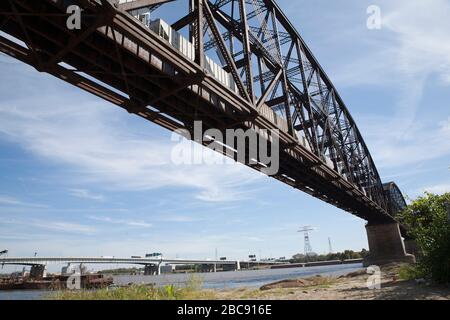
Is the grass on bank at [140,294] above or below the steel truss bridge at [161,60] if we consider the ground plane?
below

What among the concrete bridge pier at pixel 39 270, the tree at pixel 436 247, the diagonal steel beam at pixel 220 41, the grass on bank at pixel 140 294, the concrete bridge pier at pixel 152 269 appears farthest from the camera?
the concrete bridge pier at pixel 152 269

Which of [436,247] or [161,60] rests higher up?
[161,60]

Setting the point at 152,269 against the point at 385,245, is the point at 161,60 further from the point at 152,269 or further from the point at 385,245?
the point at 152,269

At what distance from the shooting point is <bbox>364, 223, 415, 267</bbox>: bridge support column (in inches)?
2611

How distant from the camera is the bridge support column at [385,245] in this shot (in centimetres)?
6631

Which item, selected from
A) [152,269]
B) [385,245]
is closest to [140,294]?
[385,245]

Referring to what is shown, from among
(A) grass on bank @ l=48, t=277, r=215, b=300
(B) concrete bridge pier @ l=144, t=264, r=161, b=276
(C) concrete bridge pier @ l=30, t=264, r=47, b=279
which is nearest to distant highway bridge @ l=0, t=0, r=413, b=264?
(A) grass on bank @ l=48, t=277, r=215, b=300

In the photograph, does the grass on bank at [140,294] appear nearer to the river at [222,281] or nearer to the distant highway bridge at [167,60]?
the river at [222,281]

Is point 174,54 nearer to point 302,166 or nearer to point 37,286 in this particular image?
point 302,166

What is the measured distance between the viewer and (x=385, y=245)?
7225 cm

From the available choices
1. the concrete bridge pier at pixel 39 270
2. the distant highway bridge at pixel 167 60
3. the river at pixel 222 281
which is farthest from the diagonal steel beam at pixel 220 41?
the concrete bridge pier at pixel 39 270

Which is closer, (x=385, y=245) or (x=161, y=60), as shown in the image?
(x=161, y=60)
